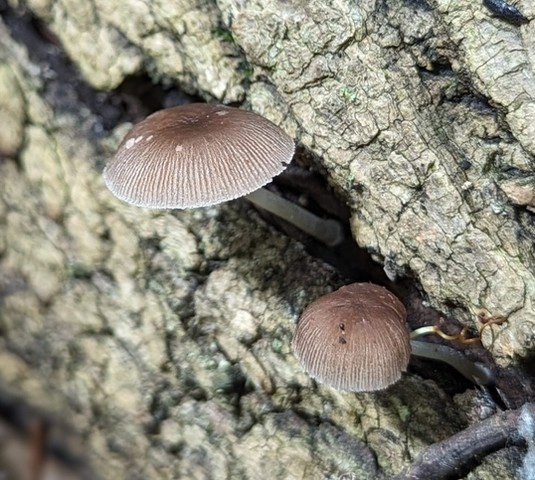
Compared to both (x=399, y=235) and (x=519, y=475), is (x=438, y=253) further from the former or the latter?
(x=519, y=475)

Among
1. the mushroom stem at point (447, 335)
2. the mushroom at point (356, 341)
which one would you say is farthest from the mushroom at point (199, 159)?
the mushroom stem at point (447, 335)

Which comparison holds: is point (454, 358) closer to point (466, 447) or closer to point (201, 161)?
point (466, 447)

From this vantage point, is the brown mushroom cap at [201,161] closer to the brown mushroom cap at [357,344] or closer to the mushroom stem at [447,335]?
the brown mushroom cap at [357,344]

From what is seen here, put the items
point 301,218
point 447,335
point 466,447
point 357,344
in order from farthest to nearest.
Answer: point 301,218 → point 447,335 → point 357,344 → point 466,447

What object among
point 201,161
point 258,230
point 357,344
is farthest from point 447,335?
point 201,161

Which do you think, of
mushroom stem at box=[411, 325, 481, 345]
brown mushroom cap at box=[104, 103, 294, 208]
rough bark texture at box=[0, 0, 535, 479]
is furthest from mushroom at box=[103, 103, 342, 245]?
mushroom stem at box=[411, 325, 481, 345]

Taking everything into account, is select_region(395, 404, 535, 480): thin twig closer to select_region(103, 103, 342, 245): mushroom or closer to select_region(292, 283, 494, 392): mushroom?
select_region(292, 283, 494, 392): mushroom

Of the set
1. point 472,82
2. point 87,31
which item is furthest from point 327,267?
point 87,31
